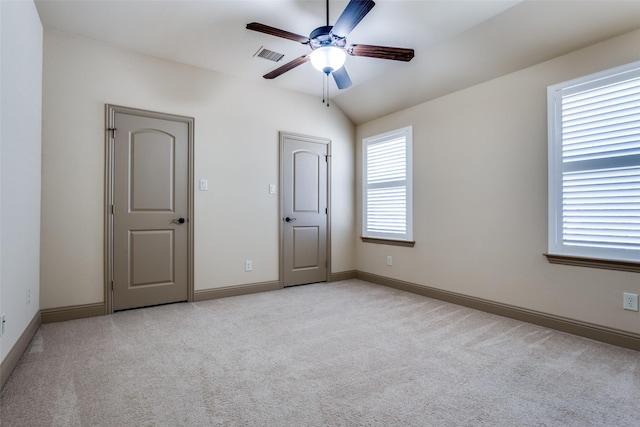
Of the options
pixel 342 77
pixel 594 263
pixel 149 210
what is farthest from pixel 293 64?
pixel 594 263

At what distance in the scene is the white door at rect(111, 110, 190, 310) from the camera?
3354mm

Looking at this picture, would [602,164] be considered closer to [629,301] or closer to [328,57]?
[629,301]

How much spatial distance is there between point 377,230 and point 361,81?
80.8 inches

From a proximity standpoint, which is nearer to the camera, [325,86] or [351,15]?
[351,15]

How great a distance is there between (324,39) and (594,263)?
2.78 meters

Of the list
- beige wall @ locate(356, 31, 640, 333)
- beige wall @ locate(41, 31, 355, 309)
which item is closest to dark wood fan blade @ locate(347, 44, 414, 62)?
beige wall @ locate(356, 31, 640, 333)

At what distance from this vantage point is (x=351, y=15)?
217 cm

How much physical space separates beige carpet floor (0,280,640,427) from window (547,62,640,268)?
2.69ft

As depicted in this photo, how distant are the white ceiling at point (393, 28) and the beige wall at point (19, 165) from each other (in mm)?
573

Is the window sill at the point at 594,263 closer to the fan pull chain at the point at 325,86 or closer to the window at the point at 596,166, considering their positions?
the window at the point at 596,166

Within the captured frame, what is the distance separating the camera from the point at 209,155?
12.7 ft

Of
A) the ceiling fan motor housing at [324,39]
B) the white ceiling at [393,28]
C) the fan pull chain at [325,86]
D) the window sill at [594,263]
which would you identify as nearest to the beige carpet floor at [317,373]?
the window sill at [594,263]

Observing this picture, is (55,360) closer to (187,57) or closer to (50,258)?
(50,258)

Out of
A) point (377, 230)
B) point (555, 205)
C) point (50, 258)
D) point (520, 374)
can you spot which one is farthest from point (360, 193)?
point (50, 258)
